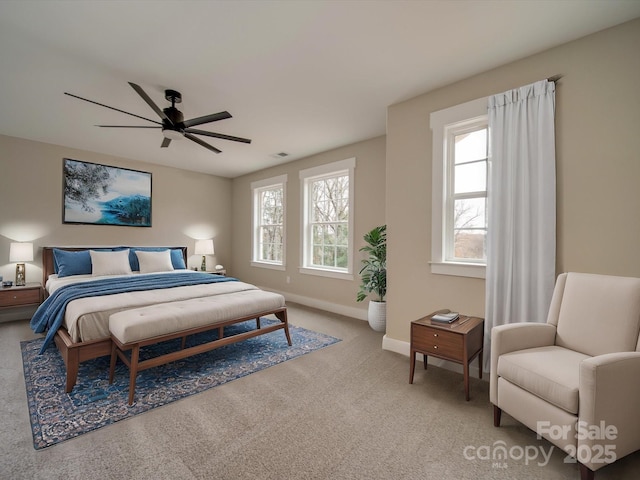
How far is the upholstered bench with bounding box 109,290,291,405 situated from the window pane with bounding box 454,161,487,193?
2.20m

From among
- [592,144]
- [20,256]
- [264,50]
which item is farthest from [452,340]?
[20,256]

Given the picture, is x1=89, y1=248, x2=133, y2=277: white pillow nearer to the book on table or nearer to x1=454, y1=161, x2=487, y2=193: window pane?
the book on table

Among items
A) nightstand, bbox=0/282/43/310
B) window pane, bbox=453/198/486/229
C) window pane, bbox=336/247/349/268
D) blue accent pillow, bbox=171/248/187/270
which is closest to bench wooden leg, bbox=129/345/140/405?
window pane, bbox=453/198/486/229

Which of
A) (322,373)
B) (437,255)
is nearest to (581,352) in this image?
(437,255)

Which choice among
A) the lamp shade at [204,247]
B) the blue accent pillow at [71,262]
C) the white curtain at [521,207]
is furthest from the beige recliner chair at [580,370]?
the lamp shade at [204,247]

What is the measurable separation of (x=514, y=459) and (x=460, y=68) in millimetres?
2806

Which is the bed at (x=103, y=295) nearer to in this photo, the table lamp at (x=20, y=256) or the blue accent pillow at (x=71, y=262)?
the blue accent pillow at (x=71, y=262)

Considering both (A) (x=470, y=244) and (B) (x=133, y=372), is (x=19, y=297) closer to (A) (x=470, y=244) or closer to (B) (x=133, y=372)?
(B) (x=133, y=372)

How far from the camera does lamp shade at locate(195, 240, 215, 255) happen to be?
5.94 meters

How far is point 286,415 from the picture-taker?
202 centimetres

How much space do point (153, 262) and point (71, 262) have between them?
3.38 feet

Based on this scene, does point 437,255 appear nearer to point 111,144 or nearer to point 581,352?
point 581,352

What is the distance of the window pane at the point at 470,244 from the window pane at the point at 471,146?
685 mm

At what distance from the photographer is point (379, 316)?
370 centimetres
